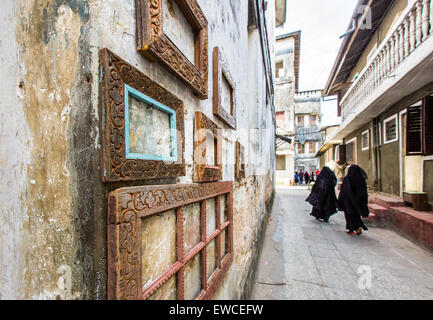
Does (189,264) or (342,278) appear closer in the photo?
(189,264)

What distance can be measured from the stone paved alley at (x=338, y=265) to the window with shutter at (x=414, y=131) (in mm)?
1853

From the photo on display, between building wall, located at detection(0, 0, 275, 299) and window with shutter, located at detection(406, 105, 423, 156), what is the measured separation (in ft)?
18.6

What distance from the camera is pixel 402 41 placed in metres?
4.26

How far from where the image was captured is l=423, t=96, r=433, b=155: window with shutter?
12.0 ft

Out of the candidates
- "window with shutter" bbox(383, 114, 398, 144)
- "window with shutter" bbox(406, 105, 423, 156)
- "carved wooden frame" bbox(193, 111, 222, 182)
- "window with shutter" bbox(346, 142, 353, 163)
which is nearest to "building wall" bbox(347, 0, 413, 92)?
"window with shutter" bbox(406, 105, 423, 156)

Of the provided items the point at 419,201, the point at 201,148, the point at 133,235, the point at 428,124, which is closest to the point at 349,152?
the point at 419,201

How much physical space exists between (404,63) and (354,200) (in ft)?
9.80

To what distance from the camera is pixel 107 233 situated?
0.50 m

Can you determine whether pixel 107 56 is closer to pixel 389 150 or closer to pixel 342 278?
pixel 342 278

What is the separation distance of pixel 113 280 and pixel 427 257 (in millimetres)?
4540

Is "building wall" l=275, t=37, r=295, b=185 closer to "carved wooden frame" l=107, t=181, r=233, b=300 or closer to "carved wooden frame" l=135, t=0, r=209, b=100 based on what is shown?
"carved wooden frame" l=135, t=0, r=209, b=100

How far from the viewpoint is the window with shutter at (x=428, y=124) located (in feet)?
12.0

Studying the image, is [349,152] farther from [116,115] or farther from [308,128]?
[308,128]

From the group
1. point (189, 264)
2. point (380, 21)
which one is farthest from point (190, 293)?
point (380, 21)
